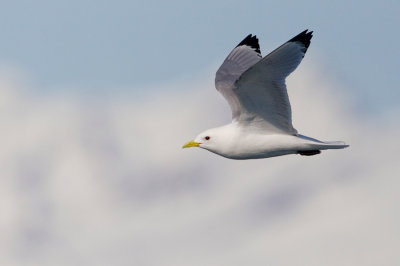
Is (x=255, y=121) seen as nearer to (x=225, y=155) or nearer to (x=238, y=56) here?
(x=225, y=155)

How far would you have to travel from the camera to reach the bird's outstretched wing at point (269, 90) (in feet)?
73.0

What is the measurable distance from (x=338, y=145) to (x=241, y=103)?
3.15 meters

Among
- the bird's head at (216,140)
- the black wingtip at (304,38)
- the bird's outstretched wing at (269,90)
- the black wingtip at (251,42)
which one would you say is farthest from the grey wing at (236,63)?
the black wingtip at (304,38)

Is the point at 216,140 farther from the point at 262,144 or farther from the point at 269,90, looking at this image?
the point at 269,90

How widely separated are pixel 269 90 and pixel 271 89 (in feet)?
0.22

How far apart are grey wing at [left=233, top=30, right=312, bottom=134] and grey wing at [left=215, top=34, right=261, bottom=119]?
180cm

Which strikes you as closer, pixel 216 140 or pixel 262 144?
pixel 262 144

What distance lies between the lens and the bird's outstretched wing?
73.0 feet

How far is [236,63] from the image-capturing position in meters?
28.1

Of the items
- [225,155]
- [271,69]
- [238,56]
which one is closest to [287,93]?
[271,69]

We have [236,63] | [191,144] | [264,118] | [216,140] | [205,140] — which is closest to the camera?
Result: [264,118]

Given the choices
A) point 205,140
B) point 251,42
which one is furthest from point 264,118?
point 251,42

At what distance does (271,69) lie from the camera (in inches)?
880

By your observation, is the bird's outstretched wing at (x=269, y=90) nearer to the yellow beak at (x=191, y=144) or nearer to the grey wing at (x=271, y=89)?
the grey wing at (x=271, y=89)
